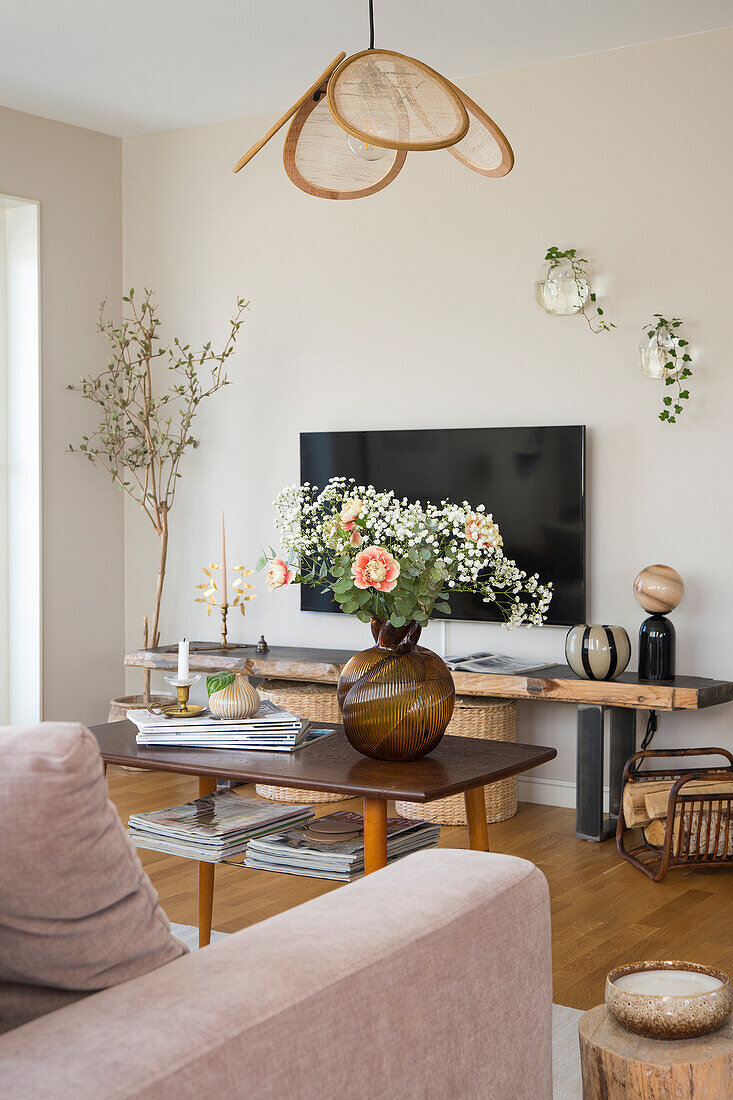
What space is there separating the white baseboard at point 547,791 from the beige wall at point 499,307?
0.02m

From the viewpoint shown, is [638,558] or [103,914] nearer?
[103,914]

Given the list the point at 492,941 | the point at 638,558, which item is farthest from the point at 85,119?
the point at 492,941

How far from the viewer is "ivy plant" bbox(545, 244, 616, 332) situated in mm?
4375

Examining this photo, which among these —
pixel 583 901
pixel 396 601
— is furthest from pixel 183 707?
pixel 583 901

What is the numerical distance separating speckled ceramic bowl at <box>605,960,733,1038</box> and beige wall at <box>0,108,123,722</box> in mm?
4212

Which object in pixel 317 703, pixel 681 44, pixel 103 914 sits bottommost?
pixel 317 703

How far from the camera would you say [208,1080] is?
2.99 feet

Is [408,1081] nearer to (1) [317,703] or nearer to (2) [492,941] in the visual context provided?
(2) [492,941]

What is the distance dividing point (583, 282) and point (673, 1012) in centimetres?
329

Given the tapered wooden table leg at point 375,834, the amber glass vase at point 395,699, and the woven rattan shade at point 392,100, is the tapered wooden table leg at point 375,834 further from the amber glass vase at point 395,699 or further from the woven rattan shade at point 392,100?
the woven rattan shade at point 392,100

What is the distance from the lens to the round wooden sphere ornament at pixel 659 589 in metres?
4.04

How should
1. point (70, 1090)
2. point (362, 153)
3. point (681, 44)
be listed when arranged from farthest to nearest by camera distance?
point (681, 44) < point (362, 153) < point (70, 1090)

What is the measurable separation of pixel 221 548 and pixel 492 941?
14.0ft

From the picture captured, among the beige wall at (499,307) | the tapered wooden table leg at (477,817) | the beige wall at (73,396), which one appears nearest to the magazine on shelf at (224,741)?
the tapered wooden table leg at (477,817)
